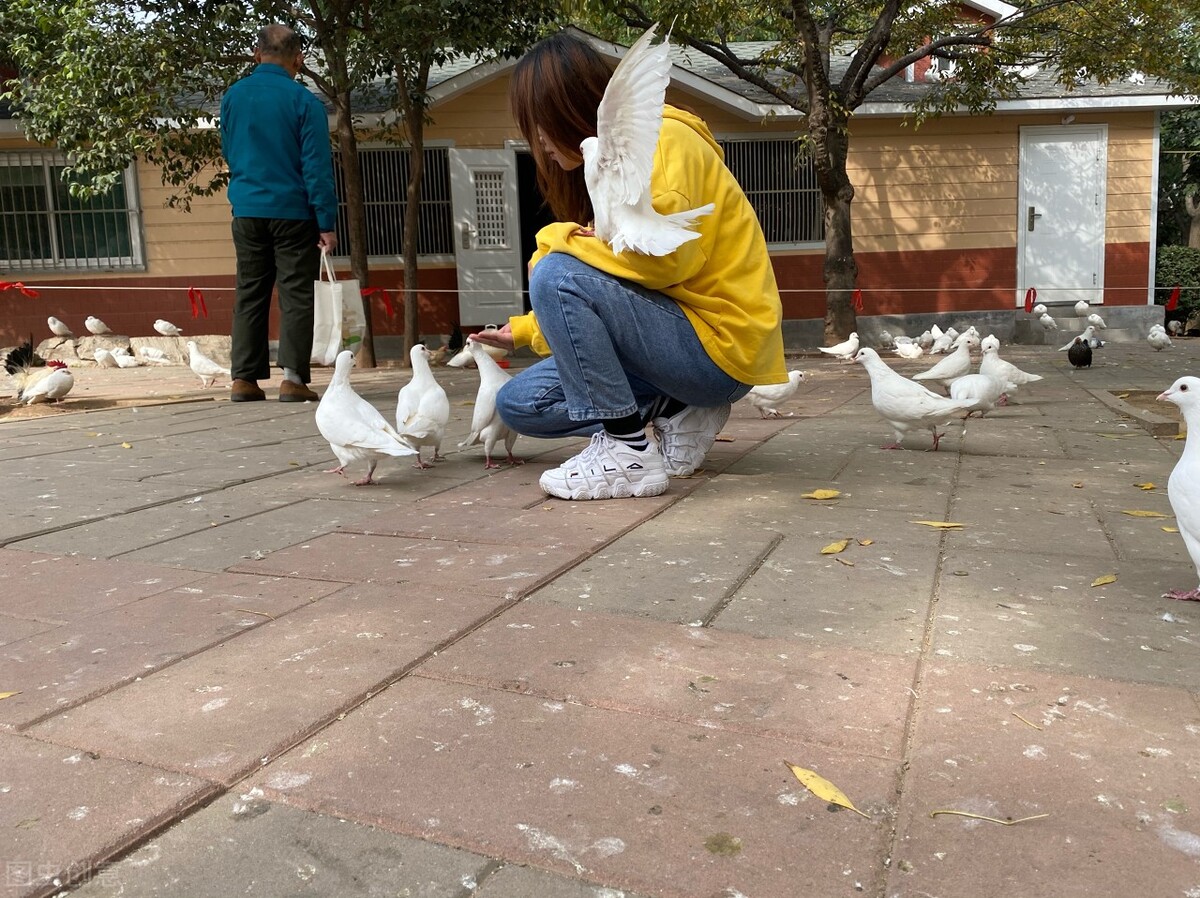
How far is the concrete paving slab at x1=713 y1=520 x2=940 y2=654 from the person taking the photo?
1941 mm

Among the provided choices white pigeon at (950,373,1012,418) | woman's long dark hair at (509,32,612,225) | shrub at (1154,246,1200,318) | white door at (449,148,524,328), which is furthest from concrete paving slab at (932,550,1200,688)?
shrub at (1154,246,1200,318)

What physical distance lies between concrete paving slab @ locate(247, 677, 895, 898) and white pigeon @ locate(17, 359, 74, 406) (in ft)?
20.0

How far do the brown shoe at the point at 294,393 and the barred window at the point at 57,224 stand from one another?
7191mm

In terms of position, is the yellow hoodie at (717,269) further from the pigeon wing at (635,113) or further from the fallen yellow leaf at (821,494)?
the fallen yellow leaf at (821,494)

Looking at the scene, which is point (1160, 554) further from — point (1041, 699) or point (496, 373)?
point (496, 373)

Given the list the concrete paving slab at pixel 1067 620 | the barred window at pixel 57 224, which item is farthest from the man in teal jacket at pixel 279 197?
the barred window at pixel 57 224

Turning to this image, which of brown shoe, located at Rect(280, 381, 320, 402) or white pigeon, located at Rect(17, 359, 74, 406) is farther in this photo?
white pigeon, located at Rect(17, 359, 74, 406)

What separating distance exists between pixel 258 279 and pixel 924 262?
9571 mm

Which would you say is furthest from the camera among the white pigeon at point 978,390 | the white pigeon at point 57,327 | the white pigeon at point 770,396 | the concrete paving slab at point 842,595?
the white pigeon at point 57,327

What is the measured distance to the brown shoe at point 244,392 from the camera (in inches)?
253

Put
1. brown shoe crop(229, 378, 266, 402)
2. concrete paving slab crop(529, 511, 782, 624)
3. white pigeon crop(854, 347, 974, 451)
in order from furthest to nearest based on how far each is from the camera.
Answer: brown shoe crop(229, 378, 266, 402) → white pigeon crop(854, 347, 974, 451) → concrete paving slab crop(529, 511, 782, 624)

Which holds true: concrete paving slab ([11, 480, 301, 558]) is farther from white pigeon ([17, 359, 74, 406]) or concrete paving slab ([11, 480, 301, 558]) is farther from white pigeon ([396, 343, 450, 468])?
white pigeon ([17, 359, 74, 406])

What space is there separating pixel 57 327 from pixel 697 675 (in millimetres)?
12418

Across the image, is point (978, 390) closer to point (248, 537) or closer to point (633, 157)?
point (633, 157)
